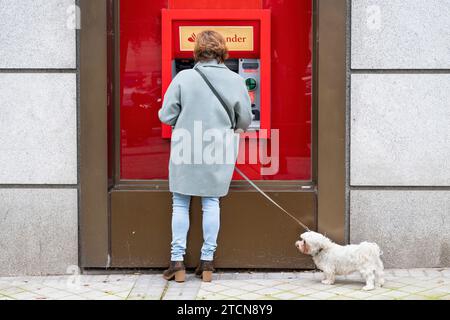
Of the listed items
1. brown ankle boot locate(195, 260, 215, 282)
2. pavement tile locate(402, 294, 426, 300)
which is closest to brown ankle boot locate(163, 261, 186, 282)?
brown ankle boot locate(195, 260, 215, 282)

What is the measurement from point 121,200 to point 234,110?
1161 mm

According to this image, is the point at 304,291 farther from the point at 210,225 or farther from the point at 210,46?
the point at 210,46

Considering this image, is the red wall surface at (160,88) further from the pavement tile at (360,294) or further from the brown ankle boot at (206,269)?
the pavement tile at (360,294)

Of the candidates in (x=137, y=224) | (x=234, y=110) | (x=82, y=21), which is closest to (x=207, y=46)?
(x=234, y=110)

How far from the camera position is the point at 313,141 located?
6.35m

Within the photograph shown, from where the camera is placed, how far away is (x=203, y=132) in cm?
588

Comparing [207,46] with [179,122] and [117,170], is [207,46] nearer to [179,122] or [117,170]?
[179,122]

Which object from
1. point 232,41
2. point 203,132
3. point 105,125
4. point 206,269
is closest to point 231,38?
point 232,41

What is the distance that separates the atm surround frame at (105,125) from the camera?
243 inches

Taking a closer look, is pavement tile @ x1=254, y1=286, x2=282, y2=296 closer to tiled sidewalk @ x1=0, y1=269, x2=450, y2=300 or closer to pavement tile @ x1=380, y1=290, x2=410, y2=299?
tiled sidewalk @ x1=0, y1=269, x2=450, y2=300

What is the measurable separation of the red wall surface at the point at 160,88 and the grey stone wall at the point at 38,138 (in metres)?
0.46

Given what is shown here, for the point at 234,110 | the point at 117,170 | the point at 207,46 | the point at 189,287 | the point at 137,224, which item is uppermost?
the point at 207,46

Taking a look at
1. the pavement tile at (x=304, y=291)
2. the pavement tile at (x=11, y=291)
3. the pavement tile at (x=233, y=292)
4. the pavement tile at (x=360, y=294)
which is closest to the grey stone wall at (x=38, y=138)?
the pavement tile at (x=11, y=291)

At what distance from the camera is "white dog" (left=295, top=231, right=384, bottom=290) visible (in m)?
5.70
